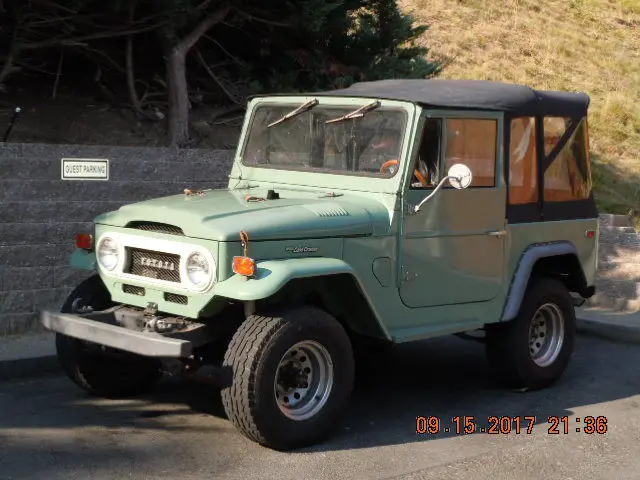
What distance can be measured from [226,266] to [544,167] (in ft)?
9.60

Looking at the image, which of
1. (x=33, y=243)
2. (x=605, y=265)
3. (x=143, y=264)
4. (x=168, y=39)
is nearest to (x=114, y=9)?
(x=168, y=39)

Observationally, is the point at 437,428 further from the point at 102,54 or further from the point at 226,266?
the point at 102,54

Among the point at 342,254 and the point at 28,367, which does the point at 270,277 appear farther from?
the point at 28,367

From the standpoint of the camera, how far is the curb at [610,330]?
8.95 meters

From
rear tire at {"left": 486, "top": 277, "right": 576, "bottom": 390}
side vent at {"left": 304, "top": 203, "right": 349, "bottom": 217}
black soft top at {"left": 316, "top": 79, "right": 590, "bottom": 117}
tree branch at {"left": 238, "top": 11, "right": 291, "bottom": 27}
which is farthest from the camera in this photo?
tree branch at {"left": 238, "top": 11, "right": 291, "bottom": 27}

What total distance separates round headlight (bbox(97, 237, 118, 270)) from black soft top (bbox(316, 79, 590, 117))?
1809 millimetres

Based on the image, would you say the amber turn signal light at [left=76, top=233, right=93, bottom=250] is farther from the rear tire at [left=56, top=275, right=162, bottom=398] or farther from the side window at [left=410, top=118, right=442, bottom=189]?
the side window at [left=410, top=118, right=442, bottom=189]

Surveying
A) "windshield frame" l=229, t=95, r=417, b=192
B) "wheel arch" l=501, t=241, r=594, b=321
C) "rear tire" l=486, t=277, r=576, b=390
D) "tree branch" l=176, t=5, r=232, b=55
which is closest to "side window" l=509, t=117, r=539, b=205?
"wheel arch" l=501, t=241, r=594, b=321

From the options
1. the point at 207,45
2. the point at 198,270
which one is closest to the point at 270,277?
the point at 198,270

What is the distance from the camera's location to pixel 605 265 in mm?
11438

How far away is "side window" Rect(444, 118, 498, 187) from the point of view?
6.34 metres

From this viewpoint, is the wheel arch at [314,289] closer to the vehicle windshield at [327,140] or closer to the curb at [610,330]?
the vehicle windshield at [327,140]

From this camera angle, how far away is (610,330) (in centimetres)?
910
